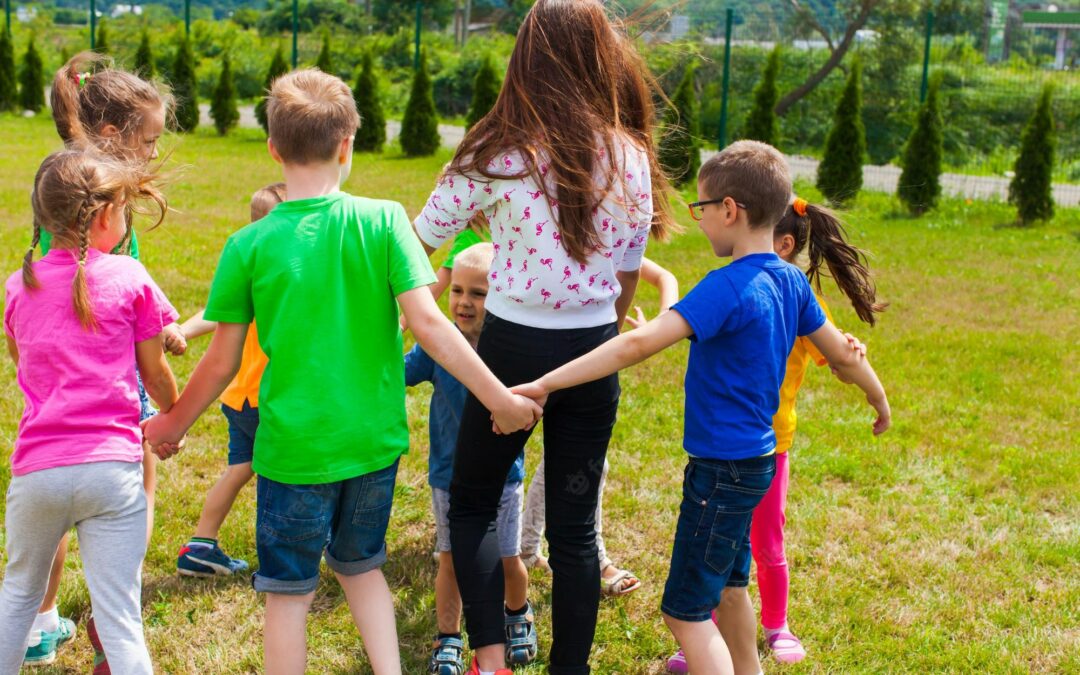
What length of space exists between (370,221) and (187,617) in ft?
5.45

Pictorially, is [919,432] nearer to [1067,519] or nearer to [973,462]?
[973,462]

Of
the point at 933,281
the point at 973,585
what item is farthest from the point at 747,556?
the point at 933,281

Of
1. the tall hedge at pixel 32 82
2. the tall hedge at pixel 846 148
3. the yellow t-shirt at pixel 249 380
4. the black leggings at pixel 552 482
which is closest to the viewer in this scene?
the black leggings at pixel 552 482

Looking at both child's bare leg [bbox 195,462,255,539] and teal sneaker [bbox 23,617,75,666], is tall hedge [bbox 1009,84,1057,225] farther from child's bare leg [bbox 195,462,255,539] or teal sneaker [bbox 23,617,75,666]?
teal sneaker [bbox 23,617,75,666]

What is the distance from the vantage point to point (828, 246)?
3146mm

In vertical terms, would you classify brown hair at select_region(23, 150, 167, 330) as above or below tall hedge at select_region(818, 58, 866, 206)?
above

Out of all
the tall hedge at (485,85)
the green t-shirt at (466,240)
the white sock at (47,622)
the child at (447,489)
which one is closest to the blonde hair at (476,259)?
the child at (447,489)

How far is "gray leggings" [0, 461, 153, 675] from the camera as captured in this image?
8.02 ft

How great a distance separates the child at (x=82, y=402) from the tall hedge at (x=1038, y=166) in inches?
474

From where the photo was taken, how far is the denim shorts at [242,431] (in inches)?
143

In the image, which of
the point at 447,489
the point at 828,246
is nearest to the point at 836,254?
the point at 828,246

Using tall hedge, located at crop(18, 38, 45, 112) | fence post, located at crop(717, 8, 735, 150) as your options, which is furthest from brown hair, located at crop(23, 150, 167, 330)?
tall hedge, located at crop(18, 38, 45, 112)

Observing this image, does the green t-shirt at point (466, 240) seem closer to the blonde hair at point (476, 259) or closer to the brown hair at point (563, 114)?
the blonde hair at point (476, 259)

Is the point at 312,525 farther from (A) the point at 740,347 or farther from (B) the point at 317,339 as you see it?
(A) the point at 740,347
